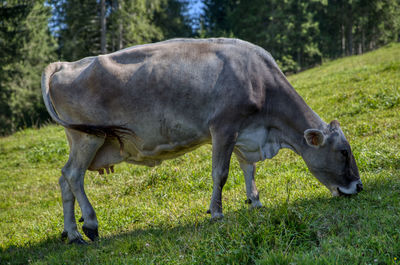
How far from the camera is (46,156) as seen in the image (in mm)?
13023

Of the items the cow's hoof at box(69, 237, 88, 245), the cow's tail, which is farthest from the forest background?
the cow's hoof at box(69, 237, 88, 245)

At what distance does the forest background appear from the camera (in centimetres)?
2836

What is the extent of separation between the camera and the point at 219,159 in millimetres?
5754

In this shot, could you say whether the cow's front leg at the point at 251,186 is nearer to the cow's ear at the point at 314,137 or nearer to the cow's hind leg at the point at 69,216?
the cow's ear at the point at 314,137

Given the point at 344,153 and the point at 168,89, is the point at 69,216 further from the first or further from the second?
the point at 344,153

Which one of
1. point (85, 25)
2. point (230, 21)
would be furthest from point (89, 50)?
point (230, 21)

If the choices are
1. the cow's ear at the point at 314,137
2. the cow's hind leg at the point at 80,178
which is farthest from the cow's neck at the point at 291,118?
the cow's hind leg at the point at 80,178

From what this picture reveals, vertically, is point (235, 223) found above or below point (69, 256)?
above

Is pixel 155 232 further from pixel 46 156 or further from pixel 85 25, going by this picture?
pixel 85 25

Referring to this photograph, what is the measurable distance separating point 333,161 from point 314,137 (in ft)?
1.63

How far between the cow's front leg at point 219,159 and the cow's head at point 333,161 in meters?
1.17

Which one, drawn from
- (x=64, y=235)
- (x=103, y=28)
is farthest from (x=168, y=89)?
(x=103, y=28)

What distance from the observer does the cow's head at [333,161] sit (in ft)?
19.4

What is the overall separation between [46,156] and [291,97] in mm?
9559
